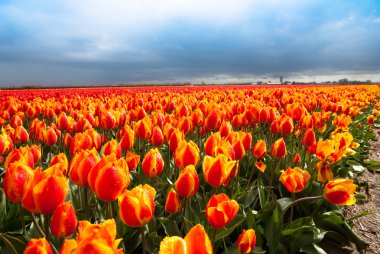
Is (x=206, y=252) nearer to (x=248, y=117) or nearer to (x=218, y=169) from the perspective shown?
(x=218, y=169)

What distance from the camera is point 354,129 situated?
877cm

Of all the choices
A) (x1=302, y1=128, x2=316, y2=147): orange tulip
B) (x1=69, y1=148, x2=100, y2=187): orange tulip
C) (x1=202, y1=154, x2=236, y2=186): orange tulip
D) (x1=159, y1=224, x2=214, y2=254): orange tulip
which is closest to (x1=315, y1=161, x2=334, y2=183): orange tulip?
(x1=302, y1=128, x2=316, y2=147): orange tulip

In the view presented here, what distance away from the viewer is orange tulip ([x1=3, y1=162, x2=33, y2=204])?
160 centimetres

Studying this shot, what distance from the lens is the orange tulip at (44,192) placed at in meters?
1.49

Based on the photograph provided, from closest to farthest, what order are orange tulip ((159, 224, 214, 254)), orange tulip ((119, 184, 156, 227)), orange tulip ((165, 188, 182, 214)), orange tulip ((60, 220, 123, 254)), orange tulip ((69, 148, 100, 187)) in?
orange tulip ((60, 220, 123, 254)) → orange tulip ((159, 224, 214, 254)) → orange tulip ((119, 184, 156, 227)) → orange tulip ((69, 148, 100, 187)) → orange tulip ((165, 188, 182, 214))

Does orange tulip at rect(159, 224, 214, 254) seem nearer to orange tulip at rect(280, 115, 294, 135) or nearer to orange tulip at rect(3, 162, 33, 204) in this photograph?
orange tulip at rect(3, 162, 33, 204)

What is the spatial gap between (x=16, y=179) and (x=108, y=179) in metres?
0.44

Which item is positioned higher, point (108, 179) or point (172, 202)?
point (108, 179)

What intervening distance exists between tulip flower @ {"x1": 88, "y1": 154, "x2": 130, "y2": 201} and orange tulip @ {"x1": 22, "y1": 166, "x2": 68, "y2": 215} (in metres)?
0.17

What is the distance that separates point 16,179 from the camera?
63.3 inches

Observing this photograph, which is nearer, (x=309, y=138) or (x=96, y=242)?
(x=96, y=242)

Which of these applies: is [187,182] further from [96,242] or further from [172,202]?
[96,242]

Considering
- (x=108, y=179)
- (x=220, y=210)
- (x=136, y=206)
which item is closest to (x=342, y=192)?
(x=220, y=210)

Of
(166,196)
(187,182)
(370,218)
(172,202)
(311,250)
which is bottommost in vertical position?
(370,218)
